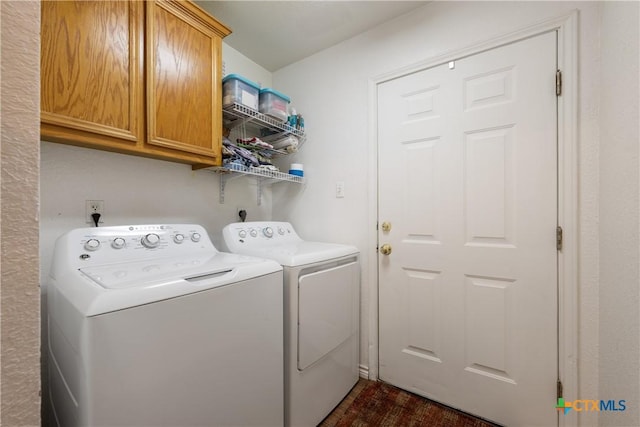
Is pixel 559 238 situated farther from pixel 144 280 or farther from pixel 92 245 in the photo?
pixel 92 245

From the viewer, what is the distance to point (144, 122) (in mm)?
1269

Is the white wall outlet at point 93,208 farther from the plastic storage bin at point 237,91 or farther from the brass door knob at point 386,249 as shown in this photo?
the brass door knob at point 386,249

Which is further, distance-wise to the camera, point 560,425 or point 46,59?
point 560,425

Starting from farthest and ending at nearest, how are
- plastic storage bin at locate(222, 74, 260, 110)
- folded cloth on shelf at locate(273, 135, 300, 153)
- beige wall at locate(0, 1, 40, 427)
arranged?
folded cloth on shelf at locate(273, 135, 300, 153), plastic storage bin at locate(222, 74, 260, 110), beige wall at locate(0, 1, 40, 427)

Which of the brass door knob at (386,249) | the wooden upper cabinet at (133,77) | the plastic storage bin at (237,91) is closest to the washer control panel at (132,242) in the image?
the wooden upper cabinet at (133,77)

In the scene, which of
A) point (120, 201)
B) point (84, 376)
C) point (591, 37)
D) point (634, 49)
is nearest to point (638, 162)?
point (634, 49)

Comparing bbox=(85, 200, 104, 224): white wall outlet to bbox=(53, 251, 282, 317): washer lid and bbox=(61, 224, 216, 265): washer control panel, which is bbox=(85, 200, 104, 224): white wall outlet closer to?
bbox=(61, 224, 216, 265): washer control panel

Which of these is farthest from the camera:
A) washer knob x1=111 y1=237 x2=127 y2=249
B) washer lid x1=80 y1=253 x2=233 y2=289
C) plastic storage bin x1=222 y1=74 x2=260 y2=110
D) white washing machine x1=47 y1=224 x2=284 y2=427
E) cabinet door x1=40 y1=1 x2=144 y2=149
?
plastic storage bin x1=222 y1=74 x2=260 y2=110

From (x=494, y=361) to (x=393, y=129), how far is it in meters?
1.49

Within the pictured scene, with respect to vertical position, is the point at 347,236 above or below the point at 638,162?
below

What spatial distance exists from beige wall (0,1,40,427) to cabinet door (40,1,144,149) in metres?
0.88

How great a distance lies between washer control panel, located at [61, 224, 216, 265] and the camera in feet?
3.56

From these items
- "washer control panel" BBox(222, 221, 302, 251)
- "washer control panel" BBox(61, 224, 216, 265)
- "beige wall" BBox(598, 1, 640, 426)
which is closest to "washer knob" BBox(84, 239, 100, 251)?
"washer control panel" BBox(61, 224, 216, 265)

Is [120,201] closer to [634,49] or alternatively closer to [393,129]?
[393,129]
